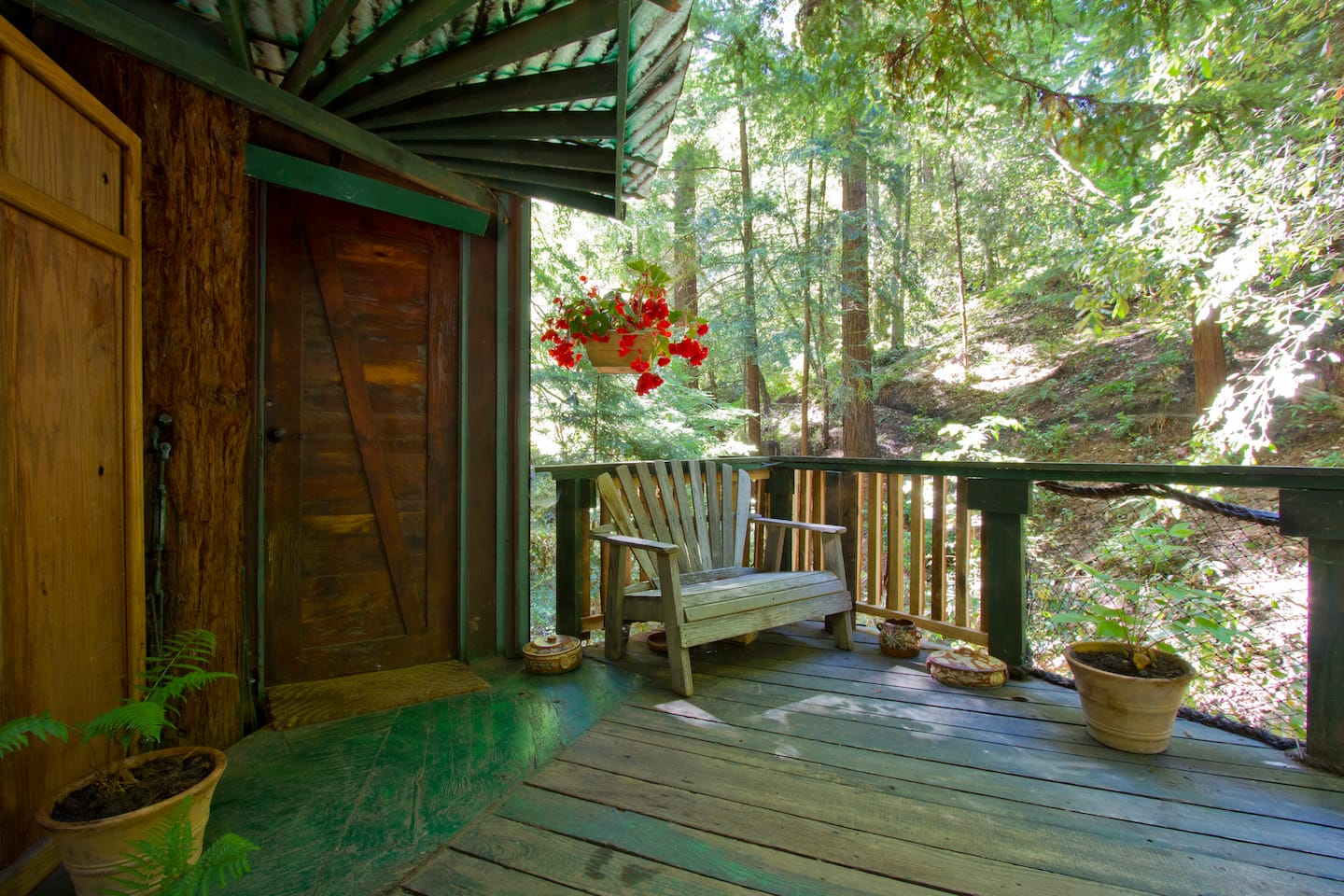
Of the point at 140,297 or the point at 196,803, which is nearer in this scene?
the point at 196,803

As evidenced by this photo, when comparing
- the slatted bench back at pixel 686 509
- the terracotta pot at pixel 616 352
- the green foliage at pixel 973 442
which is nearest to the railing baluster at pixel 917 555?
the slatted bench back at pixel 686 509

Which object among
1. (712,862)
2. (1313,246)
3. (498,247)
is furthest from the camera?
(1313,246)

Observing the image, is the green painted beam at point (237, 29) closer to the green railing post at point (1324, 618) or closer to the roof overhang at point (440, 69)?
the roof overhang at point (440, 69)

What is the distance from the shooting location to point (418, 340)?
8.21 ft

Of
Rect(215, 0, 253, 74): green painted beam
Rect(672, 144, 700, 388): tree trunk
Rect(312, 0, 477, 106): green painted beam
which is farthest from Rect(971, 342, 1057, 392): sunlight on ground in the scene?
Rect(215, 0, 253, 74): green painted beam

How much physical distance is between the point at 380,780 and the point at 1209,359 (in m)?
6.90

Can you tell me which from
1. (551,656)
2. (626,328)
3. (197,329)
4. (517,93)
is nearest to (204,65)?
(197,329)

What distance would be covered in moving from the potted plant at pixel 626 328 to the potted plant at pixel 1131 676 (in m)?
1.63

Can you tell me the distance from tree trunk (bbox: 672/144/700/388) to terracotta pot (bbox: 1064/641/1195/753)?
5741 mm

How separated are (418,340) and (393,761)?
1535 millimetres

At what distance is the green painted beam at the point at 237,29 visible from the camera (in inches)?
56.8

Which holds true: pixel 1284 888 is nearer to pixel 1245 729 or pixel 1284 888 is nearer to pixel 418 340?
pixel 1245 729

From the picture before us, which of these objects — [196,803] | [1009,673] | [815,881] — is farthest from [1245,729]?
[196,803]

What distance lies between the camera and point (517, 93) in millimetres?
1856
